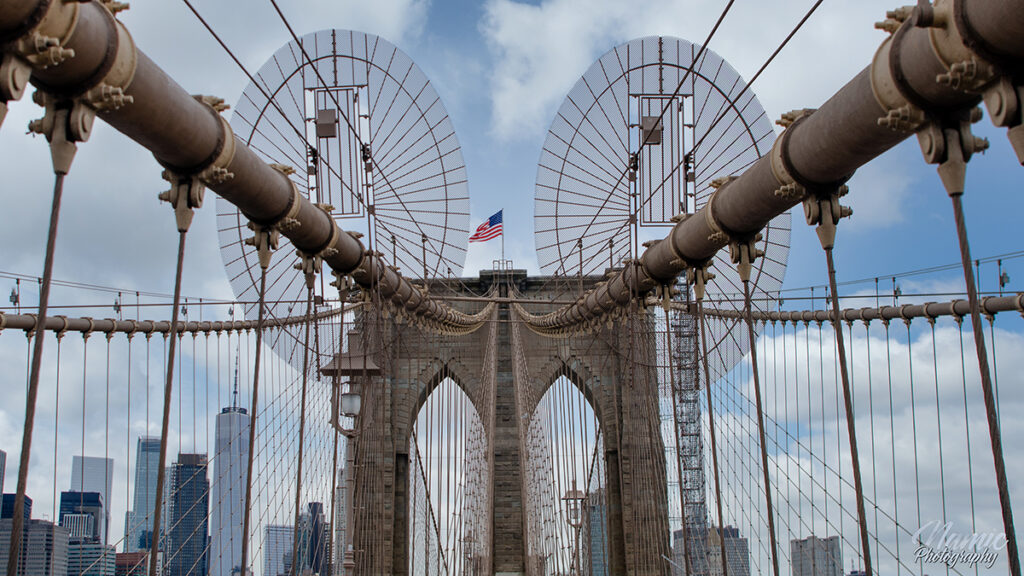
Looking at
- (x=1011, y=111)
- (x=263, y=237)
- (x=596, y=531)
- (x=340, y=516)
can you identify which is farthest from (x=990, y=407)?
(x=596, y=531)

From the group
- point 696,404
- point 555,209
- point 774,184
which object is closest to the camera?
point 774,184

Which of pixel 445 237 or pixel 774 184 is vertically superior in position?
pixel 445 237

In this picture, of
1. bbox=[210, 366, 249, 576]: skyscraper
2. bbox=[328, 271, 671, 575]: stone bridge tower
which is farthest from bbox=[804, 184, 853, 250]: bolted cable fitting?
bbox=[328, 271, 671, 575]: stone bridge tower

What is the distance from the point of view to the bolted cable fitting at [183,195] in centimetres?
568

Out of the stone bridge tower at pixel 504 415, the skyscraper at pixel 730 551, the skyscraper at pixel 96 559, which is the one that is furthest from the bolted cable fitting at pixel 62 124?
the stone bridge tower at pixel 504 415

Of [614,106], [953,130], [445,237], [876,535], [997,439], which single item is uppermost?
[614,106]

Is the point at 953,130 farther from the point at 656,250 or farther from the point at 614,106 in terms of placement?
the point at 614,106

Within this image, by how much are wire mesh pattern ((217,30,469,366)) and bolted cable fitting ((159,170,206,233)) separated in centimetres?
830

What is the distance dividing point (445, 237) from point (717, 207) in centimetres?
1420

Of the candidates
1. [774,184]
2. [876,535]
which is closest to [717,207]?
[774,184]

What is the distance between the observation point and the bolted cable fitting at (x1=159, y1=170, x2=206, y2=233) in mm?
5680

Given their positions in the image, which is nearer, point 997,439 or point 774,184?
point 997,439

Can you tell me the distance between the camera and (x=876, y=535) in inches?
434

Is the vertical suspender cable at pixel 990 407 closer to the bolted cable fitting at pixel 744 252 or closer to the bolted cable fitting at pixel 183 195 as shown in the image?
the bolted cable fitting at pixel 744 252
